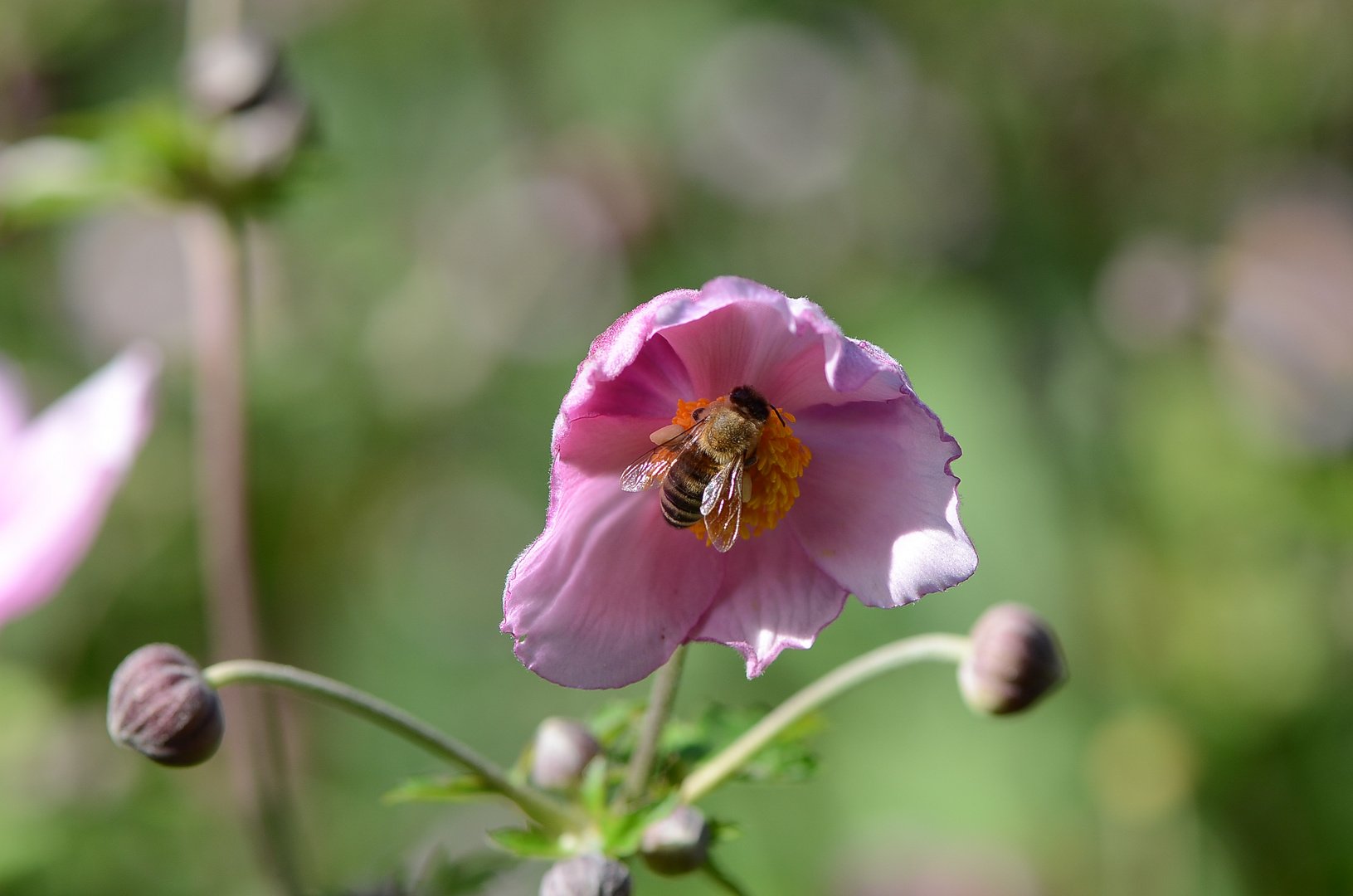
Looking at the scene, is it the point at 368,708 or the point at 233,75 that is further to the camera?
the point at 233,75

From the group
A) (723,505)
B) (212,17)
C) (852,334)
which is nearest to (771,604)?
(723,505)

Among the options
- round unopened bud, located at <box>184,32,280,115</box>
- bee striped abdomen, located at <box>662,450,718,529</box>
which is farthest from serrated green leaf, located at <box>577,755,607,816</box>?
round unopened bud, located at <box>184,32,280,115</box>

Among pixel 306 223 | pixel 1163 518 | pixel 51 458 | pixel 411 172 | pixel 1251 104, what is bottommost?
pixel 1163 518

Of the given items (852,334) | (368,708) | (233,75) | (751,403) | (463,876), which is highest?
(233,75)

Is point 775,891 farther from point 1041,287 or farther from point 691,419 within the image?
point 1041,287

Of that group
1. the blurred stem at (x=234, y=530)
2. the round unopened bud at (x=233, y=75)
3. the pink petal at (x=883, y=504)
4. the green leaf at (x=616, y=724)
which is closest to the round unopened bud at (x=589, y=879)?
the green leaf at (x=616, y=724)

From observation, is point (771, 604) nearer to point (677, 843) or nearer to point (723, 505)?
point (723, 505)

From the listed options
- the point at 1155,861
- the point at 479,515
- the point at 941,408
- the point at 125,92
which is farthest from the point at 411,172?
the point at 1155,861
